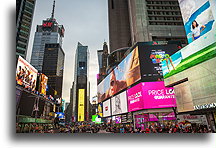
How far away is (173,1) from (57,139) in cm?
3042

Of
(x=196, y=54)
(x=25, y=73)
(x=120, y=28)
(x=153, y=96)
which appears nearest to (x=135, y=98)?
(x=153, y=96)

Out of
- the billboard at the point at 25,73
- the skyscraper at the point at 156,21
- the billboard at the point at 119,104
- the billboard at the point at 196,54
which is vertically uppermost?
the skyscraper at the point at 156,21

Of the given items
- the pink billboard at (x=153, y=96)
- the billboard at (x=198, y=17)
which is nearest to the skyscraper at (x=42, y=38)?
the billboard at (x=198, y=17)

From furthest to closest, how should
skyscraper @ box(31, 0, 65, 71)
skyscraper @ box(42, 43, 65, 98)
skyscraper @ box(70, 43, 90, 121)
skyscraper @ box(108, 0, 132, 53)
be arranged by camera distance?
skyscraper @ box(108, 0, 132, 53) → skyscraper @ box(70, 43, 90, 121) → skyscraper @ box(42, 43, 65, 98) → skyscraper @ box(31, 0, 65, 71)

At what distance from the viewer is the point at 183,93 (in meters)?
6.88

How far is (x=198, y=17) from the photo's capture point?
4613mm

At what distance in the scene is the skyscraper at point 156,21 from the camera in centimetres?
2325

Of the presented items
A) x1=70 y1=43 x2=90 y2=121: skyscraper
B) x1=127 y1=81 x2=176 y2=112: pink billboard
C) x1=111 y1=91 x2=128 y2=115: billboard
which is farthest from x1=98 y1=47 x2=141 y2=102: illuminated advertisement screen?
x1=70 y1=43 x2=90 y2=121: skyscraper

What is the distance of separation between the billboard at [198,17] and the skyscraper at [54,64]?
4.40 m

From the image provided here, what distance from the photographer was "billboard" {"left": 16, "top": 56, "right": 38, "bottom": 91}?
4.31 metres

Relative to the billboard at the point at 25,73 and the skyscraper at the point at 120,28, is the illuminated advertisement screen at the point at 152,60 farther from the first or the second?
the skyscraper at the point at 120,28

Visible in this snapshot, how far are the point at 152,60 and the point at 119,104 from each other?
7.97 meters

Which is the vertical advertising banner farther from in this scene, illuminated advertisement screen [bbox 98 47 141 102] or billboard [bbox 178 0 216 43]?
billboard [bbox 178 0 216 43]

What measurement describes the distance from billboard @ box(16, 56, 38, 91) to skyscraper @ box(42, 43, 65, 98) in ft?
1.41
